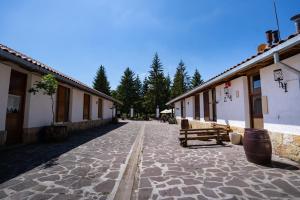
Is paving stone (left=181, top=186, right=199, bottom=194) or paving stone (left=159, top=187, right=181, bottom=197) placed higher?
paving stone (left=181, top=186, right=199, bottom=194)

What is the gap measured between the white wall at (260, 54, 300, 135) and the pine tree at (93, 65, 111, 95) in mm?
37547

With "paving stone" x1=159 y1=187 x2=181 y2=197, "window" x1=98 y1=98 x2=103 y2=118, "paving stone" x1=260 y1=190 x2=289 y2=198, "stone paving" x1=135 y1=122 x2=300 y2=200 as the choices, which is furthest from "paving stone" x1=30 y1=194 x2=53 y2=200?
"window" x1=98 y1=98 x2=103 y2=118

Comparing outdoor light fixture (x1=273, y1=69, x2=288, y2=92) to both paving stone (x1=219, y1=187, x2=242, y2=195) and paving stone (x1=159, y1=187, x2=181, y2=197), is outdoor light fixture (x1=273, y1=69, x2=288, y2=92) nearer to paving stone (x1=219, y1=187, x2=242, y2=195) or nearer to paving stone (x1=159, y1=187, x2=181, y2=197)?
paving stone (x1=219, y1=187, x2=242, y2=195)

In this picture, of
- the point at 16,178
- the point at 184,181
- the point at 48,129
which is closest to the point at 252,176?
the point at 184,181

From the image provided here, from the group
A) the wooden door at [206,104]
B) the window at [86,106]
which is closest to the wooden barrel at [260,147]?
the wooden door at [206,104]

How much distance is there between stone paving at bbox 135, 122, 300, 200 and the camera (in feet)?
9.51

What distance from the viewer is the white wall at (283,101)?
15.1ft

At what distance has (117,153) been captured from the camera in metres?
5.75

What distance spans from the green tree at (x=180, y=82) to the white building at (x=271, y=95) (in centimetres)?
3438

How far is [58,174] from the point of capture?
→ 3.74 metres

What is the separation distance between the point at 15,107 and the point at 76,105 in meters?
4.80

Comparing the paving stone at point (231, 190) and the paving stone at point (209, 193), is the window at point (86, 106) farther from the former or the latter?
the paving stone at point (231, 190)

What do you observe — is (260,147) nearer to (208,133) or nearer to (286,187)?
(286,187)

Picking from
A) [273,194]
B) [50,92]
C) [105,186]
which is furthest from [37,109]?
[273,194]
